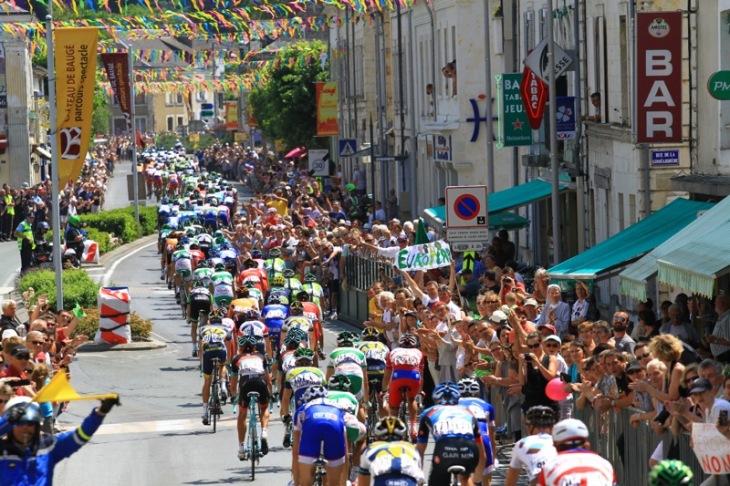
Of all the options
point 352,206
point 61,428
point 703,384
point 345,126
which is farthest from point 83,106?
point 345,126

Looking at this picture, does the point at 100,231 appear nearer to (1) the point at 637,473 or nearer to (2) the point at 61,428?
(2) the point at 61,428

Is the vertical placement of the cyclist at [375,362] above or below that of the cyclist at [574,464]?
below

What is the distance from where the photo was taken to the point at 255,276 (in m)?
26.9

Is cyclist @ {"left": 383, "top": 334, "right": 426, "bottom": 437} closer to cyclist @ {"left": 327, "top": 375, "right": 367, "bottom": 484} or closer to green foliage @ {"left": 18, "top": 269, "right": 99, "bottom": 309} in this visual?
cyclist @ {"left": 327, "top": 375, "right": 367, "bottom": 484}

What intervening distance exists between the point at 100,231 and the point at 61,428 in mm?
32482

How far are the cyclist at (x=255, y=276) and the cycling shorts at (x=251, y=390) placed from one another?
8342 mm

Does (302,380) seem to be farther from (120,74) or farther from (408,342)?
(120,74)

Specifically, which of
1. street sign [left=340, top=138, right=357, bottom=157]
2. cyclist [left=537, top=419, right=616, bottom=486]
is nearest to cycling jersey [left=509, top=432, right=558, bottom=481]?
cyclist [left=537, top=419, right=616, bottom=486]

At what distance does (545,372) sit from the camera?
51.3 ft

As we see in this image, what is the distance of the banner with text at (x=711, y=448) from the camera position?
36.5 feet

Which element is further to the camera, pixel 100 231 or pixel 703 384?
pixel 100 231

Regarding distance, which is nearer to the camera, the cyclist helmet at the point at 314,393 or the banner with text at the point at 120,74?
the cyclist helmet at the point at 314,393

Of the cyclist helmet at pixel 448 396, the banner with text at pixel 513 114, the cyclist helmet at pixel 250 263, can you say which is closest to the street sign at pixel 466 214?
the cyclist helmet at pixel 250 263

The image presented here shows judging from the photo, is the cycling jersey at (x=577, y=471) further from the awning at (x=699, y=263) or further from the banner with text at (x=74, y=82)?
the banner with text at (x=74, y=82)
